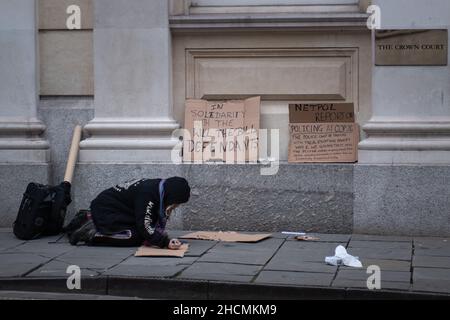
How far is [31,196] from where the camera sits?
8.11 metres

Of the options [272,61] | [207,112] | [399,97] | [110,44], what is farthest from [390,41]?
[110,44]

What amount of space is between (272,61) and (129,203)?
2484 mm

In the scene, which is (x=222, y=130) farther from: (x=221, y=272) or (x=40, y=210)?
(x=221, y=272)

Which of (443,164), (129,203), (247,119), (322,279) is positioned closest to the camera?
(322,279)

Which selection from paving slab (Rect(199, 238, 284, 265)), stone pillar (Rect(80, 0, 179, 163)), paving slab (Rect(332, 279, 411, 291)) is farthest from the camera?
stone pillar (Rect(80, 0, 179, 163))

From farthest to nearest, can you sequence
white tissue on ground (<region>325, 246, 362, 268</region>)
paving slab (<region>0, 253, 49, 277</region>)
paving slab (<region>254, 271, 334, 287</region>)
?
1. white tissue on ground (<region>325, 246, 362, 268</region>)
2. paving slab (<region>0, 253, 49, 277</region>)
3. paving slab (<region>254, 271, 334, 287</region>)

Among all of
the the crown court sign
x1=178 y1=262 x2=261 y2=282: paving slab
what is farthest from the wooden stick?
the the crown court sign

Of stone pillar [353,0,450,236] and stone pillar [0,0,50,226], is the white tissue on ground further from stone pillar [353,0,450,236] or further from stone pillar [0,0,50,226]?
stone pillar [0,0,50,226]

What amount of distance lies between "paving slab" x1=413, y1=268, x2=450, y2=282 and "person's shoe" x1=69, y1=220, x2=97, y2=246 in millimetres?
3157

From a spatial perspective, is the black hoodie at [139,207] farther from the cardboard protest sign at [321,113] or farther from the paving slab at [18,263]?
the cardboard protest sign at [321,113]

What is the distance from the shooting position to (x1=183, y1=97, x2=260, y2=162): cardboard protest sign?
892 centimetres

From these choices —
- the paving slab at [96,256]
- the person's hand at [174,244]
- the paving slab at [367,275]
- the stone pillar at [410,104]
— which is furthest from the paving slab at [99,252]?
the stone pillar at [410,104]
